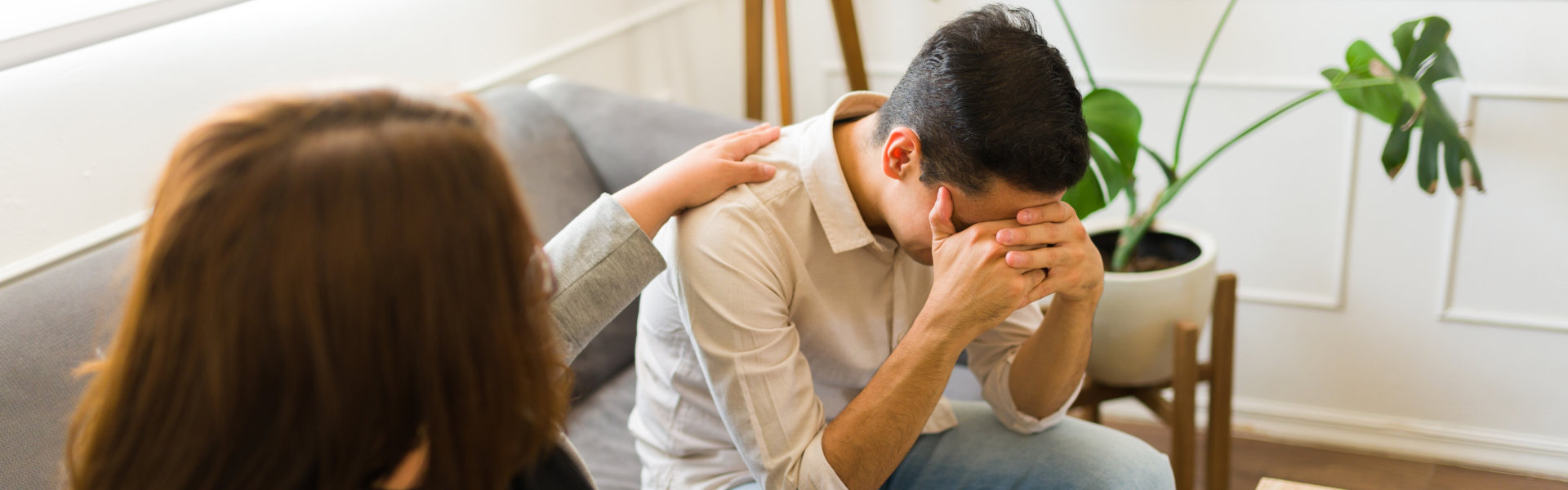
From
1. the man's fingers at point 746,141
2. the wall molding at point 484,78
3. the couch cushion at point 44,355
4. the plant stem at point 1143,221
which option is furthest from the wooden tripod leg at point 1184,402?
the couch cushion at point 44,355

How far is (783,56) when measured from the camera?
82.0 inches

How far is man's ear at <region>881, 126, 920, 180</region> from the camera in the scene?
3.52 ft

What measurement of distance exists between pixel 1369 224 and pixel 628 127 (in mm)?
1477

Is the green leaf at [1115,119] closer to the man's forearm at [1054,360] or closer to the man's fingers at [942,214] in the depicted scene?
the man's forearm at [1054,360]

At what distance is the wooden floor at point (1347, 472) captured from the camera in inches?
→ 79.5

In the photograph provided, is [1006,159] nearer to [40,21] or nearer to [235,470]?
[235,470]

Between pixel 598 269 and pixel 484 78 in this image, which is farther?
pixel 484 78

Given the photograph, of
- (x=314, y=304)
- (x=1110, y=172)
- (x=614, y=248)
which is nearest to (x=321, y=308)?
(x=314, y=304)

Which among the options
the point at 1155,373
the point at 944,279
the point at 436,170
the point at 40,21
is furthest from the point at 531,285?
the point at 1155,373

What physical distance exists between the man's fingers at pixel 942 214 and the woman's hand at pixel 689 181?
0.66 feet

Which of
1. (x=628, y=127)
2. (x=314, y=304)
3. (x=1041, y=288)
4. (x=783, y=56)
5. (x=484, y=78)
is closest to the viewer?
(x=314, y=304)

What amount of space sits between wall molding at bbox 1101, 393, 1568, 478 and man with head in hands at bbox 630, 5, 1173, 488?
1.14m

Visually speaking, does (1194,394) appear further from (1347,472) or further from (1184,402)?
(1347,472)

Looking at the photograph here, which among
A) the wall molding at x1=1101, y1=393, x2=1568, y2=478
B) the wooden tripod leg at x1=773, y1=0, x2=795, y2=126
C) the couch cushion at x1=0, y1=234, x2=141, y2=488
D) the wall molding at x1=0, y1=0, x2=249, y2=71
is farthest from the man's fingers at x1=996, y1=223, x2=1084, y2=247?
the wall molding at x1=1101, y1=393, x2=1568, y2=478
